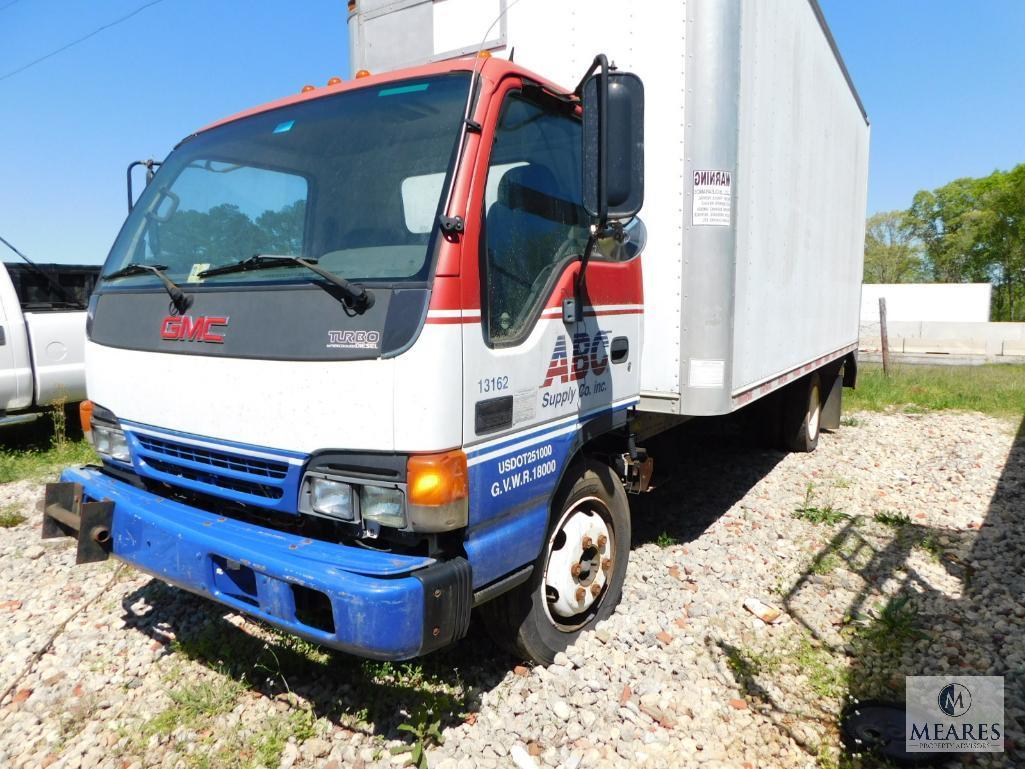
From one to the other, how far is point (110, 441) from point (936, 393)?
506 inches

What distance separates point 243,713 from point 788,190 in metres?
4.61

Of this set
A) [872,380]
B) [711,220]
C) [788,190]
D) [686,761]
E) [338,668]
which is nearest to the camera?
[686,761]

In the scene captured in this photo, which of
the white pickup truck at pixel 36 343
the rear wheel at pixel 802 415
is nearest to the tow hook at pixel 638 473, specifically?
the rear wheel at pixel 802 415

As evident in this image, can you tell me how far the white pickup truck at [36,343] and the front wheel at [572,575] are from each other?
242 inches

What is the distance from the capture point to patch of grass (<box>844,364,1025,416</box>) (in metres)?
10.8

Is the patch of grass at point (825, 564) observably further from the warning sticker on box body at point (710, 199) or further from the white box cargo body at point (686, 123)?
the warning sticker on box body at point (710, 199)

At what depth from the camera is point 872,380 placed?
13.9m

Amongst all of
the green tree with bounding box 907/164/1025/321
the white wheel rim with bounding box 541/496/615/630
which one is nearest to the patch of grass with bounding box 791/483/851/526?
the white wheel rim with bounding box 541/496/615/630

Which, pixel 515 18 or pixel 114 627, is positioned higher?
pixel 515 18

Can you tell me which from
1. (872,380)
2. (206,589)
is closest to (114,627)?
(206,589)

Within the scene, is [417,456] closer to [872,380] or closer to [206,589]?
[206,589]

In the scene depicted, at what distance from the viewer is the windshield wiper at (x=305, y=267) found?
2.42m

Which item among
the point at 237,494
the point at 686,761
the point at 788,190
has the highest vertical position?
A: the point at 788,190

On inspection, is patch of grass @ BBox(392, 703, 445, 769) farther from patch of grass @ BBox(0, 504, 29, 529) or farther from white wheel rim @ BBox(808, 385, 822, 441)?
white wheel rim @ BBox(808, 385, 822, 441)
